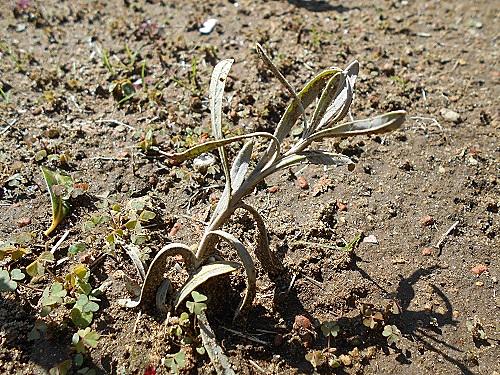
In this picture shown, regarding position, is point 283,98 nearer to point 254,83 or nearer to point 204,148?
point 254,83

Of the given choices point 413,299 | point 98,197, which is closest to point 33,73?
point 98,197

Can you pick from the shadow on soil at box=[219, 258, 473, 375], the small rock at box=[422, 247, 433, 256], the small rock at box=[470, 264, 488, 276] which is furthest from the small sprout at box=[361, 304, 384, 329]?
the small rock at box=[470, 264, 488, 276]

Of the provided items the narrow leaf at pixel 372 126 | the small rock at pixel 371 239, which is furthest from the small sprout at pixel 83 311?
the small rock at pixel 371 239

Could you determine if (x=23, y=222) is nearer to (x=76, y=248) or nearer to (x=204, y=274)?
(x=76, y=248)

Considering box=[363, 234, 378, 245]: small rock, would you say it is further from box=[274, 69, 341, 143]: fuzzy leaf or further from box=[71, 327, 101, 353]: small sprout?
box=[71, 327, 101, 353]: small sprout

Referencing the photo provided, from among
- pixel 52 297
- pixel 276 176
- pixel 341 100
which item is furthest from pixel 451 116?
pixel 52 297

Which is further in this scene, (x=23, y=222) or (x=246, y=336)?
(x=23, y=222)

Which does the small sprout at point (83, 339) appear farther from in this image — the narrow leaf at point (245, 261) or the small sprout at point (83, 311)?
the narrow leaf at point (245, 261)
